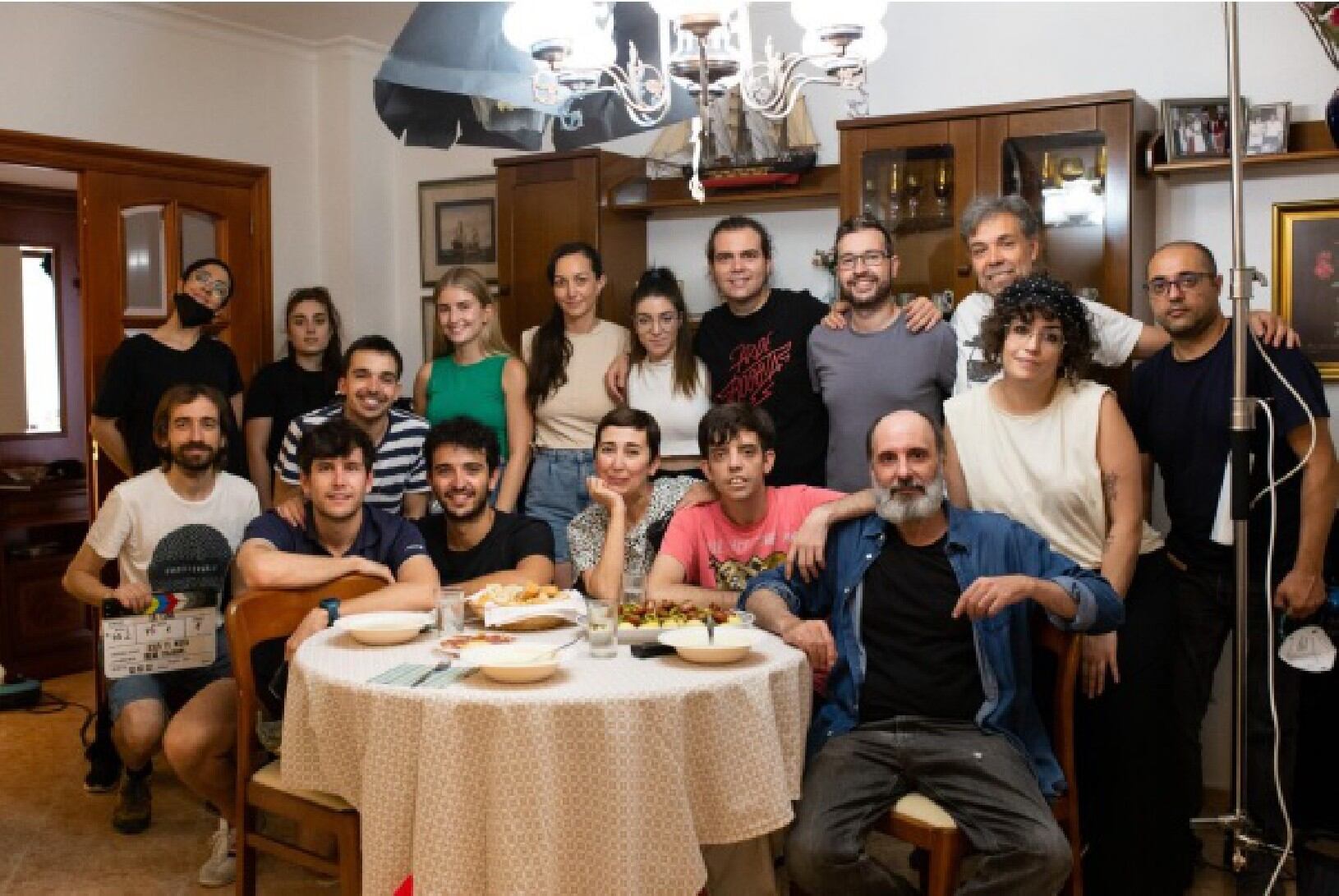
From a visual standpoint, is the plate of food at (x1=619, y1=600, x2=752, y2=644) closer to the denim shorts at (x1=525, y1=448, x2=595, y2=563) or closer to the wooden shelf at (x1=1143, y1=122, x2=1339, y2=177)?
the denim shorts at (x1=525, y1=448, x2=595, y2=563)

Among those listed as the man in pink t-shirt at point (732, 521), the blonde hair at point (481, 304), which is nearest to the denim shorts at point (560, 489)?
the blonde hair at point (481, 304)

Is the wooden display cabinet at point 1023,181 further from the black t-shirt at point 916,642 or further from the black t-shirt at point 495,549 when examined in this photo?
the black t-shirt at point 495,549

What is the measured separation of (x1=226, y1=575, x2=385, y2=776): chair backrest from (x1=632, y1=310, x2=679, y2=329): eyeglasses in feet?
4.19

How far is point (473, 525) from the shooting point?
3.39 m

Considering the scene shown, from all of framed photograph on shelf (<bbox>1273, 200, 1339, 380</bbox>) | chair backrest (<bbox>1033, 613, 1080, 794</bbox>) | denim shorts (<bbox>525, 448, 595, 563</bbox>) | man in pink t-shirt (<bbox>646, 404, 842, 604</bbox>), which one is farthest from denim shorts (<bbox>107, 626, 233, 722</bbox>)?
framed photograph on shelf (<bbox>1273, 200, 1339, 380</bbox>)

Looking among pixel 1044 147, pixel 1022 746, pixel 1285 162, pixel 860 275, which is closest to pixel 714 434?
pixel 860 275

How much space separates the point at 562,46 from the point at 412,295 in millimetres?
3356

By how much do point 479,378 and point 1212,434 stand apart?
2.01 metres

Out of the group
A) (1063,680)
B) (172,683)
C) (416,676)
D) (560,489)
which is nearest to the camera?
(416,676)

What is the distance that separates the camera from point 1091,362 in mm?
3342

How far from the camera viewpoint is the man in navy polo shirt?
120 inches

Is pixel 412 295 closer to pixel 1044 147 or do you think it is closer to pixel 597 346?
pixel 597 346

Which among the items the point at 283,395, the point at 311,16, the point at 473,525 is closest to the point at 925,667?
the point at 473,525

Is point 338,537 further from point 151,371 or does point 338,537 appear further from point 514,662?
point 151,371
